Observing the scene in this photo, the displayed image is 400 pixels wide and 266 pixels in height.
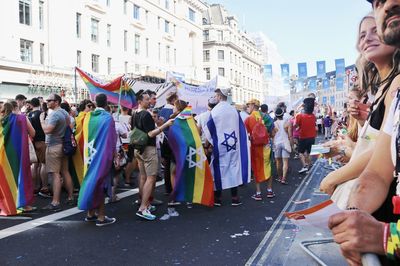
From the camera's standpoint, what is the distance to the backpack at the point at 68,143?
6969 millimetres

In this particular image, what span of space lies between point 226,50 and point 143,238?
71.7m

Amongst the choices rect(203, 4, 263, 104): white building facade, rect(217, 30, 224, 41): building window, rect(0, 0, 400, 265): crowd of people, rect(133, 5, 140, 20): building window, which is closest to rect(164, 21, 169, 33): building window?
rect(133, 5, 140, 20): building window

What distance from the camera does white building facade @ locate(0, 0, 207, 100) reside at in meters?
25.2

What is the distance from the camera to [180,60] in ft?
168

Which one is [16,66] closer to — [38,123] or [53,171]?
[38,123]

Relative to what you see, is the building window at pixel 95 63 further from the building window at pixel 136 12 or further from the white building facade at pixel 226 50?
the white building facade at pixel 226 50

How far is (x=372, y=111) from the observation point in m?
1.75

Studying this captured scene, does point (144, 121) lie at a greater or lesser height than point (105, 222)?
greater

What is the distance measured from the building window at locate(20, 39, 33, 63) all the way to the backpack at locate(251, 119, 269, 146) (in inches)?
889

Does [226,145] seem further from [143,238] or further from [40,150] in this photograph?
[40,150]

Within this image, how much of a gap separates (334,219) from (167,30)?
4913 centimetres

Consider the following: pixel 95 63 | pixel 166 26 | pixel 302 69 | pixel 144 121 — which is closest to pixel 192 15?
pixel 166 26

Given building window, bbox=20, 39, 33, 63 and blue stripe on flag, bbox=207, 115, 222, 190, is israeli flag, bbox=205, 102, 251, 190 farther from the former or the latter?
building window, bbox=20, 39, 33, 63

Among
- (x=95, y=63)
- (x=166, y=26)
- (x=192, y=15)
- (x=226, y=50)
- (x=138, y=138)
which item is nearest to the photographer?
(x=138, y=138)
